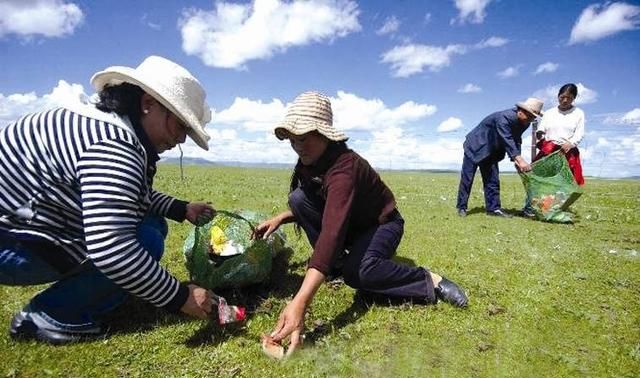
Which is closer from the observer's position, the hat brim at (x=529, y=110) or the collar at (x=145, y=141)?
the collar at (x=145, y=141)

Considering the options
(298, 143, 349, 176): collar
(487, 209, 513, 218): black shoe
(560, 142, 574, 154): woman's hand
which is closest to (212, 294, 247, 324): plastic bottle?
(298, 143, 349, 176): collar

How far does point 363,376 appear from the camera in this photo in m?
3.24

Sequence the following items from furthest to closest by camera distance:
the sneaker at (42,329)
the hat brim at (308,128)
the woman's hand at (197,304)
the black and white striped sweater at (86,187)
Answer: the hat brim at (308,128), the sneaker at (42,329), the woman's hand at (197,304), the black and white striped sweater at (86,187)

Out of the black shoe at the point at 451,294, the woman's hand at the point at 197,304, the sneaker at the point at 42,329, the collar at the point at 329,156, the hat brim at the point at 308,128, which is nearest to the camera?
the woman's hand at the point at 197,304

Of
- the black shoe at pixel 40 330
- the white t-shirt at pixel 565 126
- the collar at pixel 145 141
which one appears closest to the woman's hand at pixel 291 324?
the collar at pixel 145 141

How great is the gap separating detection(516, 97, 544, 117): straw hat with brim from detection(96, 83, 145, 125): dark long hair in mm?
8417

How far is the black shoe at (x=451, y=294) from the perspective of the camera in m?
4.41

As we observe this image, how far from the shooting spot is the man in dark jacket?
9664mm

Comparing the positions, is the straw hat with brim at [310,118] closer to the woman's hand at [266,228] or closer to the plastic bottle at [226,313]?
the woman's hand at [266,228]

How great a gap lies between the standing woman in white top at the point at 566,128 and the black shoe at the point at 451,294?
6.76 metres

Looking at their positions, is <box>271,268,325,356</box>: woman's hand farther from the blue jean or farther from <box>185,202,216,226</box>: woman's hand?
<box>185,202,216,226</box>: woman's hand

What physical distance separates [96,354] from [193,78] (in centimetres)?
215

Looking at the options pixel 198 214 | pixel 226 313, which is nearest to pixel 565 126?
pixel 198 214

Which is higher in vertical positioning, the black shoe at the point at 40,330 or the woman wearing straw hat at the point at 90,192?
the woman wearing straw hat at the point at 90,192
